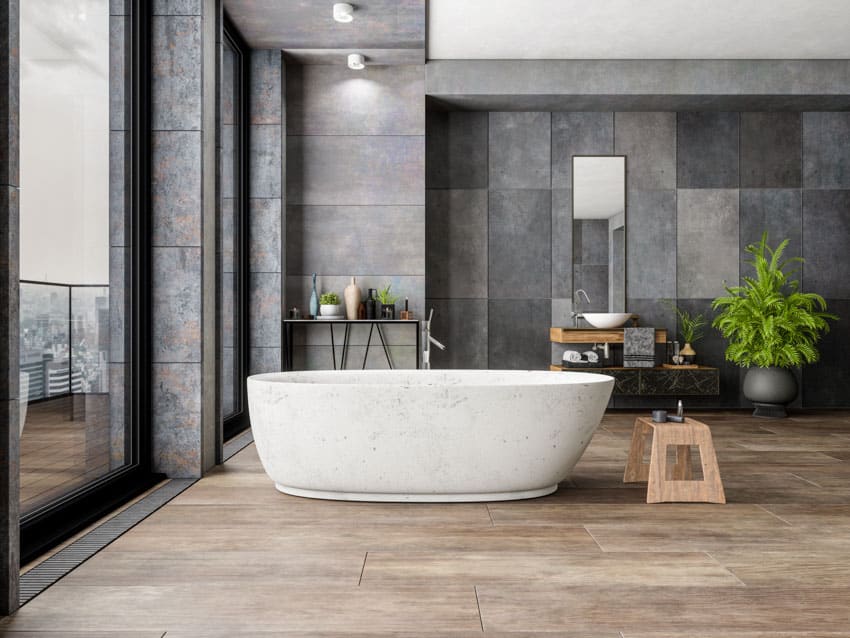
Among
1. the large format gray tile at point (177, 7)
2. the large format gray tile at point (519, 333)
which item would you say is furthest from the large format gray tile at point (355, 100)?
the large format gray tile at point (177, 7)

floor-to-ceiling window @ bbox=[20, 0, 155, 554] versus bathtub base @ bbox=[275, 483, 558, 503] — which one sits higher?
floor-to-ceiling window @ bbox=[20, 0, 155, 554]

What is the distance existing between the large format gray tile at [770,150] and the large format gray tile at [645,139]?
24.9 inches

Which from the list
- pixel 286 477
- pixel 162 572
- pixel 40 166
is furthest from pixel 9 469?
pixel 286 477

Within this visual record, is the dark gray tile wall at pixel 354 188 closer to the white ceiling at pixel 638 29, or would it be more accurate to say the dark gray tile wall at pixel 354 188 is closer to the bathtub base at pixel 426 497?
the white ceiling at pixel 638 29

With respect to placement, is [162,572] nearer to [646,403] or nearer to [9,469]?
[9,469]

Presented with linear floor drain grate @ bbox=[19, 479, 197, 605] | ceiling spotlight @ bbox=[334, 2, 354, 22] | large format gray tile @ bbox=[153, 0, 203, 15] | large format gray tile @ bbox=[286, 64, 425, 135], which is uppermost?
ceiling spotlight @ bbox=[334, 2, 354, 22]

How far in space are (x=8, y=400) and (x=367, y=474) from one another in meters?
1.51

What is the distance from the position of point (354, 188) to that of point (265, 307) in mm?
1205

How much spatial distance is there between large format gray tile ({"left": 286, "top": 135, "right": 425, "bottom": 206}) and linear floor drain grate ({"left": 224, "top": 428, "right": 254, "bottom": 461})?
6.59 ft

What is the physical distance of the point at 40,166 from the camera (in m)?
2.64

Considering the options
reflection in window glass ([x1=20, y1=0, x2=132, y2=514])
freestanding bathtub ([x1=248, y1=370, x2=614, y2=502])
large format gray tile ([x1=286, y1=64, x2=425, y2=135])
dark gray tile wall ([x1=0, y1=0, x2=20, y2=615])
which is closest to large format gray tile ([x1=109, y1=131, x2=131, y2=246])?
reflection in window glass ([x1=20, y1=0, x2=132, y2=514])

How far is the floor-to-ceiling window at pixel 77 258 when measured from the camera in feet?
8.48

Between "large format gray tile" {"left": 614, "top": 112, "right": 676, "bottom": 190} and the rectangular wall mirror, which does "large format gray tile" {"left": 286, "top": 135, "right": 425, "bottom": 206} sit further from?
"large format gray tile" {"left": 614, "top": 112, "right": 676, "bottom": 190}

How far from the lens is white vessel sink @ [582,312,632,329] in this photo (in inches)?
247
